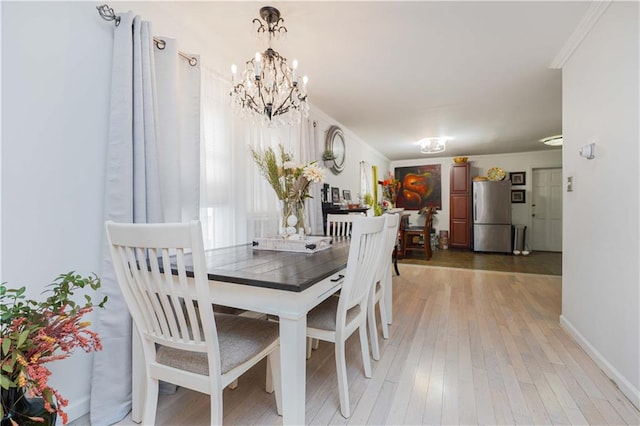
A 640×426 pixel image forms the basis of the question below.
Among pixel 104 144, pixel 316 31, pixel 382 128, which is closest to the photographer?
pixel 104 144

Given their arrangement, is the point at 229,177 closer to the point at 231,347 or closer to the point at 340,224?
the point at 340,224

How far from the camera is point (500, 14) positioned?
6.07 ft

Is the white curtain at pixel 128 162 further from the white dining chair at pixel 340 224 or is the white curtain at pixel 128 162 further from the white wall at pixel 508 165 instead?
the white wall at pixel 508 165

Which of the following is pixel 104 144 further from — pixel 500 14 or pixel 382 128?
pixel 382 128

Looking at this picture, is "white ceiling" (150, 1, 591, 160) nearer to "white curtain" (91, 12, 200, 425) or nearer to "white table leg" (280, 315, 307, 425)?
"white curtain" (91, 12, 200, 425)

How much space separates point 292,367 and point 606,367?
6.45 feet

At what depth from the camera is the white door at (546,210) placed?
6.25 metres

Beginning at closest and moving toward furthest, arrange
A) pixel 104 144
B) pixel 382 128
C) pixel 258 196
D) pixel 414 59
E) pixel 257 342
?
pixel 257 342 → pixel 104 144 → pixel 414 59 → pixel 258 196 → pixel 382 128

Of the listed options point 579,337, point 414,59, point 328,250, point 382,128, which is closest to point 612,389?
point 579,337

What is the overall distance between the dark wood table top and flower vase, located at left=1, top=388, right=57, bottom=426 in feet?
1.95

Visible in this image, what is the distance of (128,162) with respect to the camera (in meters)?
1.45

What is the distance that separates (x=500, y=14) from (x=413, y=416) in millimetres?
2423

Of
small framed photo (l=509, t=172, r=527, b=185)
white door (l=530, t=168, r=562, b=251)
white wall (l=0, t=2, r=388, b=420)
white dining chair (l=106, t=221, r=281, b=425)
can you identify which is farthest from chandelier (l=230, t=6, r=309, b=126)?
white door (l=530, t=168, r=562, b=251)

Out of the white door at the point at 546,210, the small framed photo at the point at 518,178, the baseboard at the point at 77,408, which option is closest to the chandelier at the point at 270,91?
the baseboard at the point at 77,408
